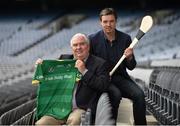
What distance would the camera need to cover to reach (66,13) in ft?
94.1

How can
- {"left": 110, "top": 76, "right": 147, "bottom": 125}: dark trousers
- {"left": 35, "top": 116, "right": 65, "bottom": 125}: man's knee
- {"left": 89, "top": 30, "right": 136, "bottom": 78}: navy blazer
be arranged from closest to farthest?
{"left": 35, "top": 116, "right": 65, "bottom": 125}: man's knee, {"left": 110, "top": 76, "right": 147, "bottom": 125}: dark trousers, {"left": 89, "top": 30, "right": 136, "bottom": 78}: navy blazer

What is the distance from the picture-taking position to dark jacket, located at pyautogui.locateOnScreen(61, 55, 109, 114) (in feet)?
12.6

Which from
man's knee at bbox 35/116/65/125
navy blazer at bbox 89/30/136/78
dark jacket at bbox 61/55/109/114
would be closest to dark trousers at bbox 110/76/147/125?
navy blazer at bbox 89/30/136/78

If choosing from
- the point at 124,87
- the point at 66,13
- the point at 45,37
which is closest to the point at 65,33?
the point at 45,37

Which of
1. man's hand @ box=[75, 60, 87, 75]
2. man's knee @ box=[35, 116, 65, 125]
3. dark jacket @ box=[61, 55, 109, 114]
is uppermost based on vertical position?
man's hand @ box=[75, 60, 87, 75]

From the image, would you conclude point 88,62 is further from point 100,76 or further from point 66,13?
point 66,13

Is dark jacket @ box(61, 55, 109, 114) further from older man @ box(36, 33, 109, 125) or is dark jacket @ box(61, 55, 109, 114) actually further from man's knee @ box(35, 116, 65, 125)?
man's knee @ box(35, 116, 65, 125)

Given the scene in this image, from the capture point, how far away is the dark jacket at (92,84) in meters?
3.85

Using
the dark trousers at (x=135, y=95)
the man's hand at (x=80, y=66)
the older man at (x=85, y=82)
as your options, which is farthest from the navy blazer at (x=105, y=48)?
the man's hand at (x=80, y=66)

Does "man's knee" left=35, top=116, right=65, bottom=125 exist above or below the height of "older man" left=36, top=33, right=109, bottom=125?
below

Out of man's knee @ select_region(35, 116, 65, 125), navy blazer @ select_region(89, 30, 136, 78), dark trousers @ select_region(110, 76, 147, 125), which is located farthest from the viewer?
navy blazer @ select_region(89, 30, 136, 78)

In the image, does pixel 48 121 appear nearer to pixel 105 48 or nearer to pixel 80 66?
pixel 80 66

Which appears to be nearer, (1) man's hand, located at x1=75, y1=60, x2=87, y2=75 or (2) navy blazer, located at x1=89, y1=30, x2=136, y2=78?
(1) man's hand, located at x1=75, y1=60, x2=87, y2=75

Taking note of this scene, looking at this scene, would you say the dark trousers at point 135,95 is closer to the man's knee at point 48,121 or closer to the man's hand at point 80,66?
the man's hand at point 80,66
